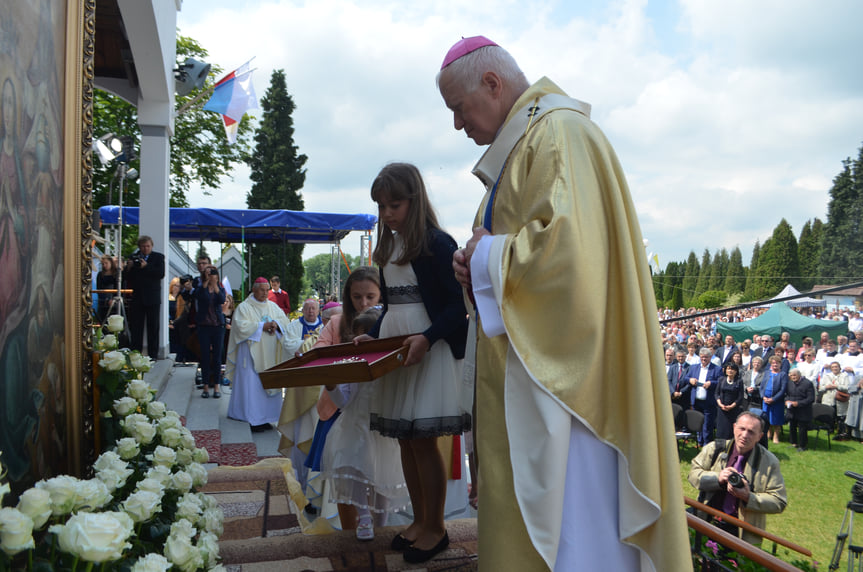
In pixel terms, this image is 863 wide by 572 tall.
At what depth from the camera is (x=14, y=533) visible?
1.03m

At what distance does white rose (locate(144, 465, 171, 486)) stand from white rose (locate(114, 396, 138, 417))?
0.52 meters

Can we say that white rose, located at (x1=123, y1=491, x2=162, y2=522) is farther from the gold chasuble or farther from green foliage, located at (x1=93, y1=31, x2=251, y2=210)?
green foliage, located at (x1=93, y1=31, x2=251, y2=210)

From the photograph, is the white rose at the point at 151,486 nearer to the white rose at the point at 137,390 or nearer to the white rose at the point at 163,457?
the white rose at the point at 163,457

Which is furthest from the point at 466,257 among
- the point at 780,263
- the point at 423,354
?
the point at 780,263

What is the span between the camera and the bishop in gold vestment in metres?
1.74

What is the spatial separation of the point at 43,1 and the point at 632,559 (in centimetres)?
232

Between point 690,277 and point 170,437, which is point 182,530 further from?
point 690,277

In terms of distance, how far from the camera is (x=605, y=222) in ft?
6.11

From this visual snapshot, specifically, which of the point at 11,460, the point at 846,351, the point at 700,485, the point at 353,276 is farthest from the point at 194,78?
the point at 846,351

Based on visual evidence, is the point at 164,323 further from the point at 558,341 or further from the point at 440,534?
the point at 558,341

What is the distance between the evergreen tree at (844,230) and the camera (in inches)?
1722

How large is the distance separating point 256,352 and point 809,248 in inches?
1982

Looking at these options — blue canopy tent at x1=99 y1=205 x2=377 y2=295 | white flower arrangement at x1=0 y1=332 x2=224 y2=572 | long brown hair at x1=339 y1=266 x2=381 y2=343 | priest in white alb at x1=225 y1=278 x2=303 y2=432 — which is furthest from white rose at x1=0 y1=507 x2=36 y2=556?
blue canopy tent at x1=99 y1=205 x2=377 y2=295

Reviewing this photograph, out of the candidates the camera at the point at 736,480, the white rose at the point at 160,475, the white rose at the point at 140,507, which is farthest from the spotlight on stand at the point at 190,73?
the white rose at the point at 140,507
